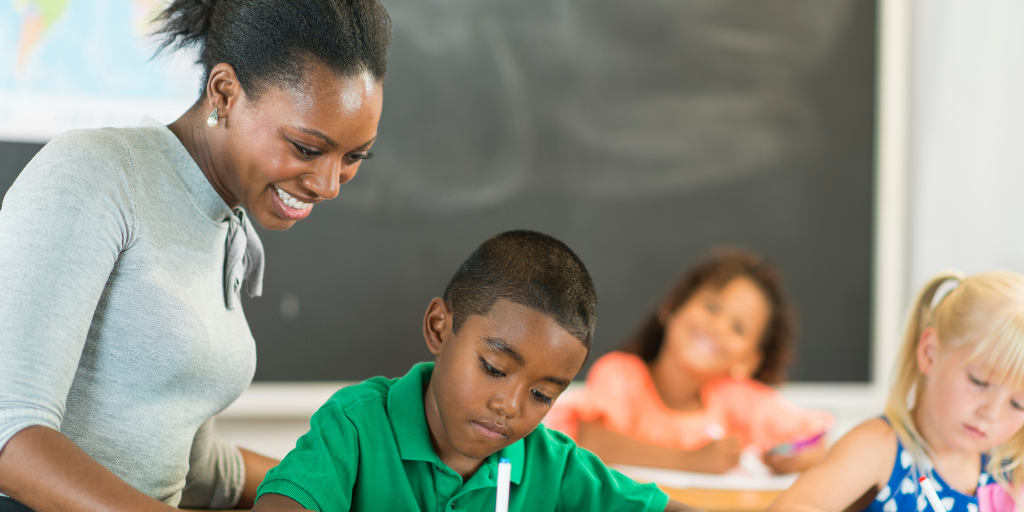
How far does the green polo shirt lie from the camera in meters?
0.87

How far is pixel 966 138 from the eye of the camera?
233 cm

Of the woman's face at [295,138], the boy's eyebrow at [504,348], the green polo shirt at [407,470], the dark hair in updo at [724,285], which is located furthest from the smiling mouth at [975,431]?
the dark hair in updo at [724,285]

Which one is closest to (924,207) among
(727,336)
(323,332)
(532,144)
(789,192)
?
(789,192)

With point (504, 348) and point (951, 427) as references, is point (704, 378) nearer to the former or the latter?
point (951, 427)

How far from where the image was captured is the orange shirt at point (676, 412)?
2166 mm

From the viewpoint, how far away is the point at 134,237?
2.82 ft

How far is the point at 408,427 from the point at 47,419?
Result: 387mm

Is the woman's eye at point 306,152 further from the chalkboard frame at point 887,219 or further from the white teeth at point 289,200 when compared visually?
the chalkboard frame at point 887,219

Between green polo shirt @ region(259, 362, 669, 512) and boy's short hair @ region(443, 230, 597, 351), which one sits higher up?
boy's short hair @ region(443, 230, 597, 351)

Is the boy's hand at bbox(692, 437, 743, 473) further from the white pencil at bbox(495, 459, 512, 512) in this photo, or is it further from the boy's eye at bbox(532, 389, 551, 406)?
the white pencil at bbox(495, 459, 512, 512)

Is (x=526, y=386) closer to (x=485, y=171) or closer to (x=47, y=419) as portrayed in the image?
(x=47, y=419)

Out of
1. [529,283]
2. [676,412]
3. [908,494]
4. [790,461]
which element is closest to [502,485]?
[529,283]

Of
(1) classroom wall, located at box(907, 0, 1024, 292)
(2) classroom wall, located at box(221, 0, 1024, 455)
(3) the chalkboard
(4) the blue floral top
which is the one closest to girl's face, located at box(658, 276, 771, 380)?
(3) the chalkboard

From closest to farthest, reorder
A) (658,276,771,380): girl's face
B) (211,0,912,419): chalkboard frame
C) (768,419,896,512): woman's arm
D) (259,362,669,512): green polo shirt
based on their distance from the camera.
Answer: (259,362,669,512): green polo shirt
(768,419,896,512): woman's arm
(658,276,771,380): girl's face
(211,0,912,419): chalkboard frame
